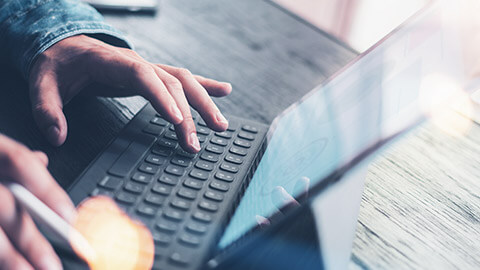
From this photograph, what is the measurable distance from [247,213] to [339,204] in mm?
96

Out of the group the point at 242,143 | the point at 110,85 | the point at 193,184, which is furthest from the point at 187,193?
the point at 110,85

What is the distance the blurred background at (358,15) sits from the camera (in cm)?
161

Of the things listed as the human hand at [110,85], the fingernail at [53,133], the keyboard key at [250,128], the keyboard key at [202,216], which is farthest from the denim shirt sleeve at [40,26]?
the keyboard key at [202,216]

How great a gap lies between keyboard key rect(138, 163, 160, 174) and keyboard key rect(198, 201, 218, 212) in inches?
2.8

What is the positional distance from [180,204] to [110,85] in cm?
26

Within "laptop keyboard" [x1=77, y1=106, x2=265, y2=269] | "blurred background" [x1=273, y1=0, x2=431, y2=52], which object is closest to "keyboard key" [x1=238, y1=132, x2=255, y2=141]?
"laptop keyboard" [x1=77, y1=106, x2=265, y2=269]

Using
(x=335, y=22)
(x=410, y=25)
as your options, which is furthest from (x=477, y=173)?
(x=335, y=22)

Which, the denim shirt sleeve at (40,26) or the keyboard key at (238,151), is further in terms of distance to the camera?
the denim shirt sleeve at (40,26)

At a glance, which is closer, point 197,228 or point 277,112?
point 197,228

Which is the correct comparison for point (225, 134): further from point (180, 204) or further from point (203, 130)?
point (180, 204)

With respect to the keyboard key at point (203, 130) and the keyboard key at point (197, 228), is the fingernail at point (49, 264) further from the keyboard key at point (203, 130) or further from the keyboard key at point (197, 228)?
the keyboard key at point (203, 130)

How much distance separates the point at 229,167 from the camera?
0.47m

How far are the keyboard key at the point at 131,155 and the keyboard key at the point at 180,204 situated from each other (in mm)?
66

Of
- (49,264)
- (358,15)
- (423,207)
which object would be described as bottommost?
(358,15)
